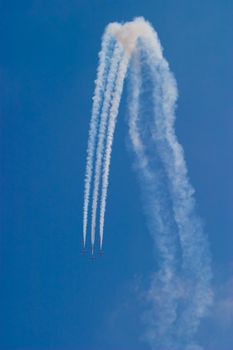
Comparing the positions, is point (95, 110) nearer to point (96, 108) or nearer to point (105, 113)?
point (96, 108)

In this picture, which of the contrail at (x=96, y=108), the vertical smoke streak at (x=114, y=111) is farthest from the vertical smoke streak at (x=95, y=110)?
Answer: the vertical smoke streak at (x=114, y=111)

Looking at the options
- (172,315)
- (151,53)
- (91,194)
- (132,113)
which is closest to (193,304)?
(172,315)

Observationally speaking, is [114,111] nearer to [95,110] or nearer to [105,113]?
[105,113]

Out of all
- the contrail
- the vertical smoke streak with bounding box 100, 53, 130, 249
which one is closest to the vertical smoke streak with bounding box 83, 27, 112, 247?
the contrail

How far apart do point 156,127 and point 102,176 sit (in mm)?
1876

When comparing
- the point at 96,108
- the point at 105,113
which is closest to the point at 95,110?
the point at 96,108

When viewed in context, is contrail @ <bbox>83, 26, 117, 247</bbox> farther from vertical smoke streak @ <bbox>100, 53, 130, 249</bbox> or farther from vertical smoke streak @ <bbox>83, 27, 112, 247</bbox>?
vertical smoke streak @ <bbox>100, 53, 130, 249</bbox>

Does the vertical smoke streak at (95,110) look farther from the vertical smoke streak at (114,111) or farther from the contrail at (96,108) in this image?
the vertical smoke streak at (114,111)

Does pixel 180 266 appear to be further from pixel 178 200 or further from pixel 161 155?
pixel 161 155

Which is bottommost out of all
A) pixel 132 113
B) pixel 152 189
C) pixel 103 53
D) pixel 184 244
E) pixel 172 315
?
pixel 172 315

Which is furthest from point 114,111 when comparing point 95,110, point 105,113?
point 95,110

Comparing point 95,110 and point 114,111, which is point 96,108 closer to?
point 95,110

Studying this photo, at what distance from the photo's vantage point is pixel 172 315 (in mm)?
18766

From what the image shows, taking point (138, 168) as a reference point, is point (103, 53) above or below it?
above
